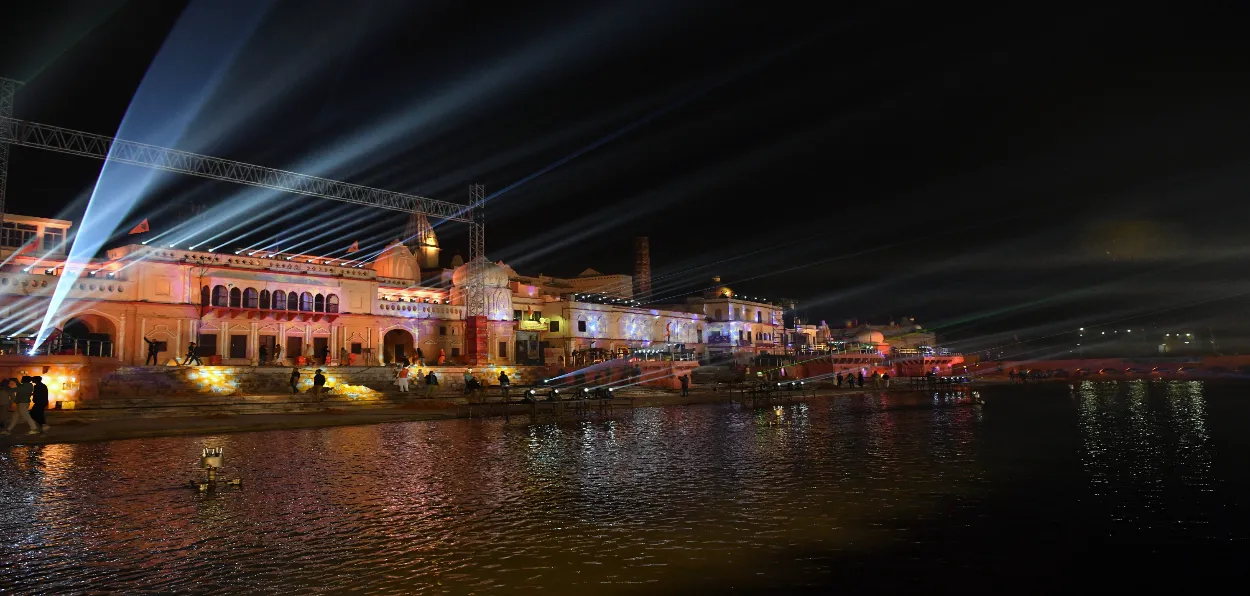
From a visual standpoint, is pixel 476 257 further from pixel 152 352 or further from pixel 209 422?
pixel 209 422

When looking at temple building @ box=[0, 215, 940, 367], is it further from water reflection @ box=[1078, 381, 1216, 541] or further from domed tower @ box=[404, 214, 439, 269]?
water reflection @ box=[1078, 381, 1216, 541]

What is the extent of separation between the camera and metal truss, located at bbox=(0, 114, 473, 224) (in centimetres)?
3278

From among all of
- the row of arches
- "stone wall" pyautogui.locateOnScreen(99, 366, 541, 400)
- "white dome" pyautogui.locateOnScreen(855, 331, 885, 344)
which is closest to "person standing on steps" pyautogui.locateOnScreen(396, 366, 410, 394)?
"stone wall" pyautogui.locateOnScreen(99, 366, 541, 400)

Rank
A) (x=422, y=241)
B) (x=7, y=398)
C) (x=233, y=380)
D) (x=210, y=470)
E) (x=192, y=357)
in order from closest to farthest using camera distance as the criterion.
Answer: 1. (x=210, y=470)
2. (x=7, y=398)
3. (x=233, y=380)
4. (x=192, y=357)
5. (x=422, y=241)

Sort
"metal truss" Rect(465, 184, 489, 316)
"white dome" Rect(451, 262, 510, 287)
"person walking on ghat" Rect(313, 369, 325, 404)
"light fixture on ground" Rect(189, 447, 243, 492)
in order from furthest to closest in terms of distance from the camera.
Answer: "white dome" Rect(451, 262, 510, 287), "metal truss" Rect(465, 184, 489, 316), "person walking on ghat" Rect(313, 369, 325, 404), "light fixture on ground" Rect(189, 447, 243, 492)

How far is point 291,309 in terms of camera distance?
1736 inches

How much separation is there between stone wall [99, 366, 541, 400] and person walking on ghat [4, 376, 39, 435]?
8.44 meters

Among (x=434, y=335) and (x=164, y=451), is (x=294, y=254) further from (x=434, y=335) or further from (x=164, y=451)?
(x=164, y=451)

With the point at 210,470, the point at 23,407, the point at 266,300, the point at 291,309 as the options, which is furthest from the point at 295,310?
the point at 210,470

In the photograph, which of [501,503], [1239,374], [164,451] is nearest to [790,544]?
[501,503]

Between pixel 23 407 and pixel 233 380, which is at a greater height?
pixel 233 380

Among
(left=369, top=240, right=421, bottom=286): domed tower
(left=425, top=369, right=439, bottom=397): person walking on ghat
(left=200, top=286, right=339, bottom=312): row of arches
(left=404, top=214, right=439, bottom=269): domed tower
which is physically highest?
(left=404, top=214, right=439, bottom=269): domed tower

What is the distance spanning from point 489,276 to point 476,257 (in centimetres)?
417

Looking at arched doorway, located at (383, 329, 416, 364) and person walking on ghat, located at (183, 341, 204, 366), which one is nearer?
person walking on ghat, located at (183, 341, 204, 366)
